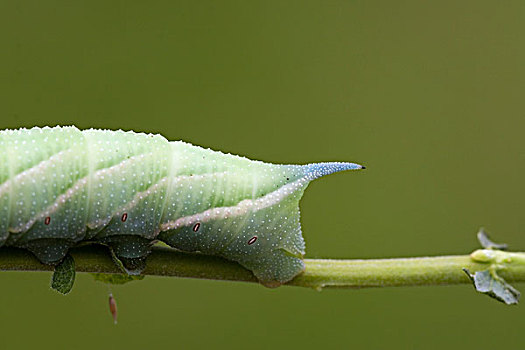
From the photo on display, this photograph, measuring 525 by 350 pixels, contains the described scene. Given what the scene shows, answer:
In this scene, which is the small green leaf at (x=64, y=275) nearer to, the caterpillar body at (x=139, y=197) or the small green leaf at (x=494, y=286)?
the caterpillar body at (x=139, y=197)

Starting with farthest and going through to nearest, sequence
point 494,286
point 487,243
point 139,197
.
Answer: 1. point 487,243
2. point 494,286
3. point 139,197

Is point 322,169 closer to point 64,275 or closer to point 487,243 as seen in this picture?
point 487,243

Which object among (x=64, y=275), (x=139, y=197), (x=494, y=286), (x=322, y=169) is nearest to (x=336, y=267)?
(x=322, y=169)

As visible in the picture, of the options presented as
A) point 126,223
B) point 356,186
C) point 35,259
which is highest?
point 126,223

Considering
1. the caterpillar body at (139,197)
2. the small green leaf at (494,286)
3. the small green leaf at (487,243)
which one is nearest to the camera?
the caterpillar body at (139,197)

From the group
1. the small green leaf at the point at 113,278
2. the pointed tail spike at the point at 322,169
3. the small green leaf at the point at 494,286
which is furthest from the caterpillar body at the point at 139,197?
the small green leaf at the point at 494,286

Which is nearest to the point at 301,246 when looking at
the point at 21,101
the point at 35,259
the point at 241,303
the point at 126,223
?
the point at 126,223

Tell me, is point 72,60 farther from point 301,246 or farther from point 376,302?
point 301,246
